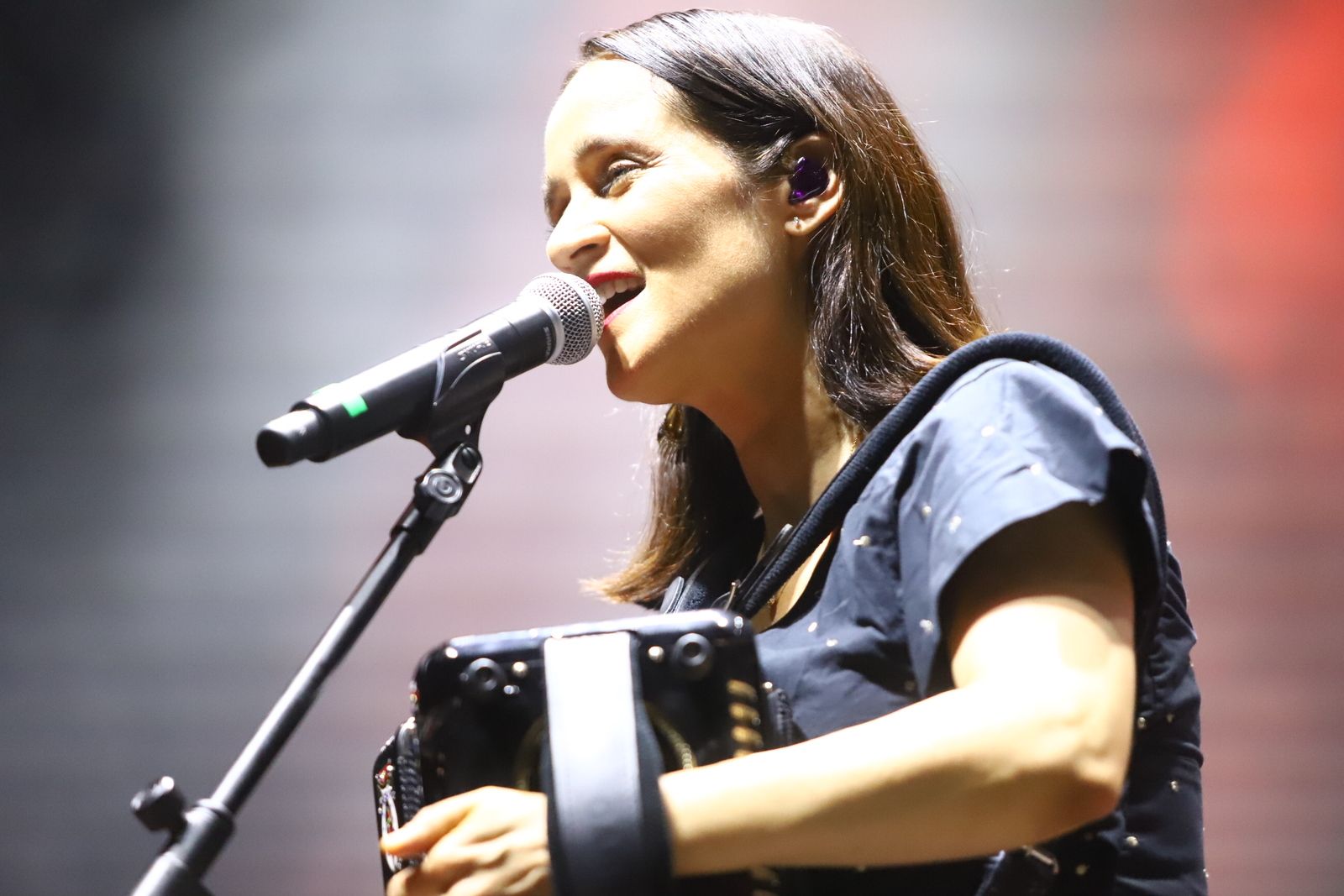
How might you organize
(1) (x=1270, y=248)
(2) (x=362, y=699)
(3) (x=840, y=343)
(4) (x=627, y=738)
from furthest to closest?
(2) (x=362, y=699)
(1) (x=1270, y=248)
(3) (x=840, y=343)
(4) (x=627, y=738)

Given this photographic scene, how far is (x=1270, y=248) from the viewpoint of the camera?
203 centimetres

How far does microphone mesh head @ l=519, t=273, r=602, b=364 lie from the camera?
1.23m

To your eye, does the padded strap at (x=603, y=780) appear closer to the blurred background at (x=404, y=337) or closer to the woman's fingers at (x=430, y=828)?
the woman's fingers at (x=430, y=828)

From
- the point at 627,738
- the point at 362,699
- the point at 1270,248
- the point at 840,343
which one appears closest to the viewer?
the point at 627,738

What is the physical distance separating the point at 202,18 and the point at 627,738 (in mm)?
1905

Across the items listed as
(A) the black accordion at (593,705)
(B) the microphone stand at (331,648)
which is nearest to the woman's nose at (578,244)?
(B) the microphone stand at (331,648)

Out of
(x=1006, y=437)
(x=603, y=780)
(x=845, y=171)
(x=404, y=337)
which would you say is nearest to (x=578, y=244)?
(x=845, y=171)

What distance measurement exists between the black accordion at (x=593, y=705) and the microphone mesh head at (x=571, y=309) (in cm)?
34

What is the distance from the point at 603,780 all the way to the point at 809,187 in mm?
848

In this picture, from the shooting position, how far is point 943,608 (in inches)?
37.6

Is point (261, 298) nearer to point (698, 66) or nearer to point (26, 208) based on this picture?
point (26, 208)

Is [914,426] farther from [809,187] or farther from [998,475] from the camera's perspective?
[809,187]

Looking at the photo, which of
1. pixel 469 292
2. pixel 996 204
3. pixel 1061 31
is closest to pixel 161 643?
pixel 469 292

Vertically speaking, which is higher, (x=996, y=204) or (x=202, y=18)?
(x=202, y=18)
